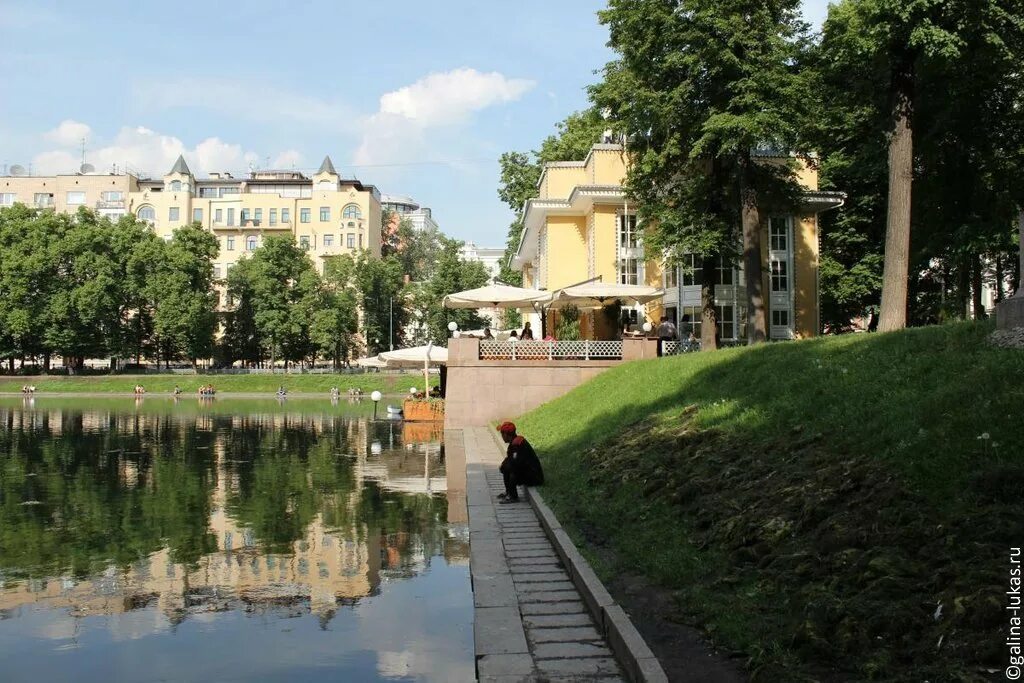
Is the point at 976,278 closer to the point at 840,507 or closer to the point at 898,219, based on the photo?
the point at 898,219

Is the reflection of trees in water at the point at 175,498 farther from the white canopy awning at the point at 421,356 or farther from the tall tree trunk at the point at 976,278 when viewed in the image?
the tall tree trunk at the point at 976,278

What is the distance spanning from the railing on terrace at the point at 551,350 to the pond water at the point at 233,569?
7.50 meters

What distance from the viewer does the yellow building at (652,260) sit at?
35.2 metres

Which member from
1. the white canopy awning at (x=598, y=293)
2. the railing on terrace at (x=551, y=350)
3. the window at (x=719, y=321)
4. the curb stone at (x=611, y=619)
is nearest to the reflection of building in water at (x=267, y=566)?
the curb stone at (x=611, y=619)

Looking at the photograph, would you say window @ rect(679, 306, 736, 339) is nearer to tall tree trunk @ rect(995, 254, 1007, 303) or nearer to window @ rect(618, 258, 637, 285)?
window @ rect(618, 258, 637, 285)

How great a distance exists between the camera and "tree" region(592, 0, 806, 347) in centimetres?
2548

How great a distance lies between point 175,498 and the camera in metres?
16.3

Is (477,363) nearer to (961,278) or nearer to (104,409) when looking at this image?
(961,278)

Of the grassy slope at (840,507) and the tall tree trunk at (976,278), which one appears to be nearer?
the grassy slope at (840,507)

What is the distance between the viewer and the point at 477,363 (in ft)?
97.2

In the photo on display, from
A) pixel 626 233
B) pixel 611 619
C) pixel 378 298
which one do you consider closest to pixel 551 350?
pixel 626 233

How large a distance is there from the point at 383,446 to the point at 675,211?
12813 millimetres

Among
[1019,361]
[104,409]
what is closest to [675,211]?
[1019,361]

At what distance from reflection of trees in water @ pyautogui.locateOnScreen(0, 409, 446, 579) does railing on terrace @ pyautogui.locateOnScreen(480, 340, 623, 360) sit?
4961 mm
